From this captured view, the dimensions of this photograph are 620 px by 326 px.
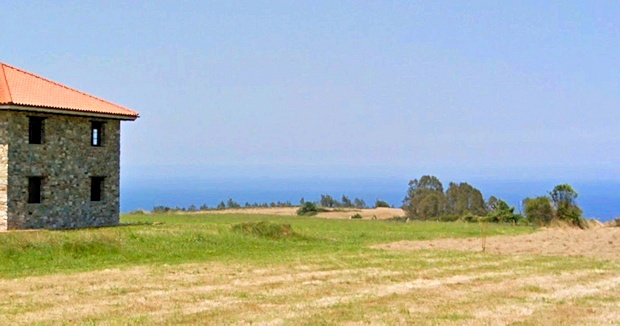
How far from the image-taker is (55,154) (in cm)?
3466

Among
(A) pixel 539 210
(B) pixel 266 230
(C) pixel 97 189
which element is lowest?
(B) pixel 266 230

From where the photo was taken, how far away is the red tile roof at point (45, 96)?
1309 inches

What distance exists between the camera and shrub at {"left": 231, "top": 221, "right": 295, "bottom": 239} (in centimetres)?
3466

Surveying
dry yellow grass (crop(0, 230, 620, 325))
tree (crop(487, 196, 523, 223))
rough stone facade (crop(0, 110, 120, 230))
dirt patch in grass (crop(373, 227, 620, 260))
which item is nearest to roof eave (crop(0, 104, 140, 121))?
rough stone facade (crop(0, 110, 120, 230))

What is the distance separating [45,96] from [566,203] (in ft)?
101

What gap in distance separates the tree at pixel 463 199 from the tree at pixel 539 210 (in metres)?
20.5

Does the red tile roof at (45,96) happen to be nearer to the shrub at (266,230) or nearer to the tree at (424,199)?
the shrub at (266,230)

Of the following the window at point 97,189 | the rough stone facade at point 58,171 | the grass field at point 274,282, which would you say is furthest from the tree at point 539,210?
the window at point 97,189

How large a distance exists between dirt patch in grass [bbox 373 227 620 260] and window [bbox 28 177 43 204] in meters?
14.0

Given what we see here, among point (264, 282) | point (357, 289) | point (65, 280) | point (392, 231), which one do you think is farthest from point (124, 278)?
point (392, 231)

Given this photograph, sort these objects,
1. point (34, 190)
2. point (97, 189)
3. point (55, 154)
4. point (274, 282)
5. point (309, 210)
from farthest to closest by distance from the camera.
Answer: point (309, 210) < point (97, 189) < point (55, 154) < point (34, 190) < point (274, 282)

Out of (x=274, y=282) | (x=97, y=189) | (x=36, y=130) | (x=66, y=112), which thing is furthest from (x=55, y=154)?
(x=274, y=282)

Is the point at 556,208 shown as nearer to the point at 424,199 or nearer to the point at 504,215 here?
the point at 504,215

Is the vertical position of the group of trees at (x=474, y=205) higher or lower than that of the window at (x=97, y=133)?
lower
